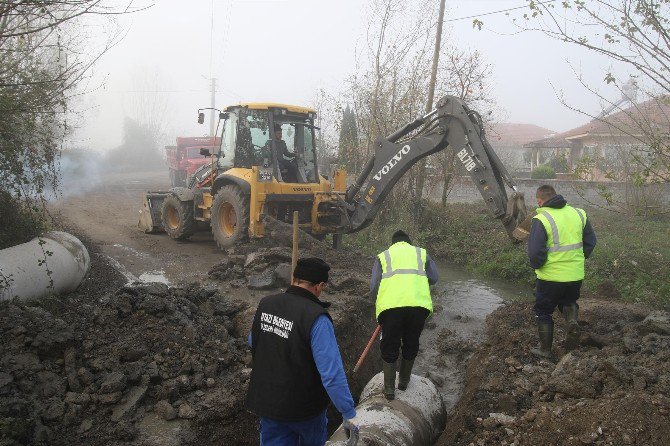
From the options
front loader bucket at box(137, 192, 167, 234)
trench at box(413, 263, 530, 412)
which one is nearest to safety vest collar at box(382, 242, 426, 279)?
trench at box(413, 263, 530, 412)

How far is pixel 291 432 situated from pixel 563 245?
11.6 feet

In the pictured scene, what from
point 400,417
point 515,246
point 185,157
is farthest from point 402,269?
point 185,157

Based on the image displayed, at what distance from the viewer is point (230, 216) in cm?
1044

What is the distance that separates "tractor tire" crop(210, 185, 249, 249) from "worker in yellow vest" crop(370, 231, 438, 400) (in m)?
5.27

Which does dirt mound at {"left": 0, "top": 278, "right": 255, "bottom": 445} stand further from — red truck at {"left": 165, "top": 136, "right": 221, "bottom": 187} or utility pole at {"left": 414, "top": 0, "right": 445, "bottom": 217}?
red truck at {"left": 165, "top": 136, "right": 221, "bottom": 187}

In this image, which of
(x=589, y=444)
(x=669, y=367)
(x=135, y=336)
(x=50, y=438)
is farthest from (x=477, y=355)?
(x=50, y=438)

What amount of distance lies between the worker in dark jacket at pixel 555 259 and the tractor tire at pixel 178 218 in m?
7.73

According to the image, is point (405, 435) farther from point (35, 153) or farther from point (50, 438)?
point (35, 153)

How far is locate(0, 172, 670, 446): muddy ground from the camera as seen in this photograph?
12.7 ft

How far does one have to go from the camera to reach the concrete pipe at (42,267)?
5770 mm

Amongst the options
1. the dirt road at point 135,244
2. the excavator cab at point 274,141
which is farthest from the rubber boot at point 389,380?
the excavator cab at point 274,141

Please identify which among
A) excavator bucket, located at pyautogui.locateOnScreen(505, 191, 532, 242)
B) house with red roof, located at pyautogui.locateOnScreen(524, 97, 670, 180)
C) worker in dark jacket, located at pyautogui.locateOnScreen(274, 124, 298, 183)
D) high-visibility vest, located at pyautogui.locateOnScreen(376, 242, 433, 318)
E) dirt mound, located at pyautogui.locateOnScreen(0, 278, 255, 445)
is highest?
house with red roof, located at pyautogui.locateOnScreen(524, 97, 670, 180)

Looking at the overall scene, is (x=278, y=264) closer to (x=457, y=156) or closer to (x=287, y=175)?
(x=287, y=175)

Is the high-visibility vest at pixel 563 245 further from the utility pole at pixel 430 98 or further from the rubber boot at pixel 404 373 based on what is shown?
the utility pole at pixel 430 98
